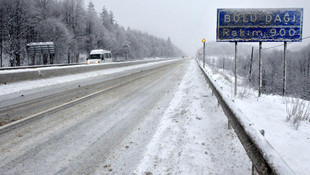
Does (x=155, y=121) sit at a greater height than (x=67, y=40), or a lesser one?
lesser

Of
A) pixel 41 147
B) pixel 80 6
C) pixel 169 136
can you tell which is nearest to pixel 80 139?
pixel 41 147

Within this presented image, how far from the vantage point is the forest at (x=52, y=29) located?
39500mm

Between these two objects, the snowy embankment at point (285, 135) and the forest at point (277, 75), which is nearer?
the snowy embankment at point (285, 135)

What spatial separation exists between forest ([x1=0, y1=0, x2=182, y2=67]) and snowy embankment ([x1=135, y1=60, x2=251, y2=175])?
4256 cm

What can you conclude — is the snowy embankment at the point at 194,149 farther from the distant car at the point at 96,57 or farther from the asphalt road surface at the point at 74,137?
the distant car at the point at 96,57

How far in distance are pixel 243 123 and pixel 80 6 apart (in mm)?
69945

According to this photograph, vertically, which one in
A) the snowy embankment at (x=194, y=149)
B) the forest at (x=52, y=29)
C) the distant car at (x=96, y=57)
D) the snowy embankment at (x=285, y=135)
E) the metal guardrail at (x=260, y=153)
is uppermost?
the forest at (x=52, y=29)

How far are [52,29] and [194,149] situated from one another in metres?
54.1

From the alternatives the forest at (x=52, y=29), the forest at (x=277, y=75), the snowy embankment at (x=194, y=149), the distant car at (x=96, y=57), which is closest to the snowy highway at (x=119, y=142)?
the snowy embankment at (x=194, y=149)

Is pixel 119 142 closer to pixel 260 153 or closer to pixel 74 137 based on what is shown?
pixel 74 137

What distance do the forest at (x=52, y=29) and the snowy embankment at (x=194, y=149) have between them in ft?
140

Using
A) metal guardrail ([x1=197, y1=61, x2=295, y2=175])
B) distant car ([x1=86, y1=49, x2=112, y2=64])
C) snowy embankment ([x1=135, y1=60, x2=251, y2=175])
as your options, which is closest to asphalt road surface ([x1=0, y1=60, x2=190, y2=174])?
snowy embankment ([x1=135, y1=60, x2=251, y2=175])

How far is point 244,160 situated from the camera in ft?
10.6

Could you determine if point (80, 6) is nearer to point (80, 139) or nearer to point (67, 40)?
point (67, 40)
